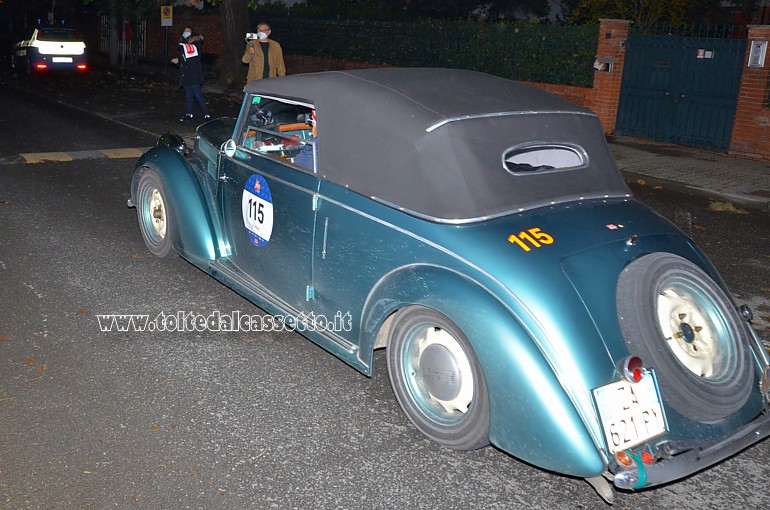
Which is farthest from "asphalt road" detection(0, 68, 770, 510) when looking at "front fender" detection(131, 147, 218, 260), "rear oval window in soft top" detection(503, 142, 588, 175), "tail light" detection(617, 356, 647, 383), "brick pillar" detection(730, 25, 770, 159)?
"brick pillar" detection(730, 25, 770, 159)

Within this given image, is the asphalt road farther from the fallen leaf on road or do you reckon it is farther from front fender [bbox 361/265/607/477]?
the fallen leaf on road

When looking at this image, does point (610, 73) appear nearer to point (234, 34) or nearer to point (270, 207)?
point (234, 34)

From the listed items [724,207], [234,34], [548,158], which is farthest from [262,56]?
[548,158]

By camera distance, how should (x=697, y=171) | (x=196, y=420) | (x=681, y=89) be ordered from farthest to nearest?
1. (x=681, y=89)
2. (x=697, y=171)
3. (x=196, y=420)

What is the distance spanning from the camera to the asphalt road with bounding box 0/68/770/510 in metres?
3.68

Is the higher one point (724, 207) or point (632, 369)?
point (632, 369)

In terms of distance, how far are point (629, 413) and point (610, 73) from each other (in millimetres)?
13221

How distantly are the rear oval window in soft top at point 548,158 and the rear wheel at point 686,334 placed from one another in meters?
0.95

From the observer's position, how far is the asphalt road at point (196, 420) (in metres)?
3.68

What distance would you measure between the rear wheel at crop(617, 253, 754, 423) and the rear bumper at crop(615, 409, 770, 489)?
116 mm

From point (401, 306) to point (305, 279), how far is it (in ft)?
3.01

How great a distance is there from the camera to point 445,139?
4094 millimetres

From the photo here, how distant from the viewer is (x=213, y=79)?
24.4 m

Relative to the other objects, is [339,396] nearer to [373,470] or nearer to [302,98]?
[373,470]
